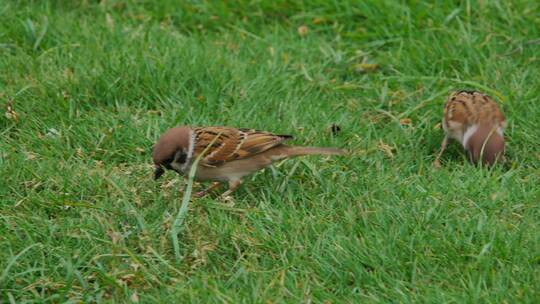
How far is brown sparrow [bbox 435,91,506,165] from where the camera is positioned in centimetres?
617

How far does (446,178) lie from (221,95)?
6.00ft

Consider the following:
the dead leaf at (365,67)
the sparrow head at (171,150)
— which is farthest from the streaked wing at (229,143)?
the dead leaf at (365,67)

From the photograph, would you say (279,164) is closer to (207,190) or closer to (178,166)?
(207,190)

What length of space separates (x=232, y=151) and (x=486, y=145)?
1.60 meters

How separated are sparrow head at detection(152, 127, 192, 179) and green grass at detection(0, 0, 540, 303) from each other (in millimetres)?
146

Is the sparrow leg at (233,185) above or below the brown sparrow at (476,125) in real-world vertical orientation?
below

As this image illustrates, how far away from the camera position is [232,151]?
19.2ft

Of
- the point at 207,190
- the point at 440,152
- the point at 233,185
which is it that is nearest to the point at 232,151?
the point at 233,185

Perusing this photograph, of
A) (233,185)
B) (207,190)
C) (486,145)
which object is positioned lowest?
(207,190)

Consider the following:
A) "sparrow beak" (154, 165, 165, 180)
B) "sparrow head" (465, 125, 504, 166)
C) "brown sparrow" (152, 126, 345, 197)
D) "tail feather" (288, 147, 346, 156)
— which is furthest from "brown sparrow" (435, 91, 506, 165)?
"sparrow beak" (154, 165, 165, 180)

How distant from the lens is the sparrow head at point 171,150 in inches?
218

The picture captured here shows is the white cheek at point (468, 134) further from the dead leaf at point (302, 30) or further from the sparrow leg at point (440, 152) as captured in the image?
the dead leaf at point (302, 30)

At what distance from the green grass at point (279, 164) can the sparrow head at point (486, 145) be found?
13cm

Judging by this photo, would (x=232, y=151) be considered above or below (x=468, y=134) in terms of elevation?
above
